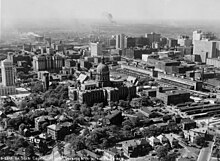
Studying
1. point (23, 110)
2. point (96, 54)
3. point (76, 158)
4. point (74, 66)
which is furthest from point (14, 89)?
point (96, 54)

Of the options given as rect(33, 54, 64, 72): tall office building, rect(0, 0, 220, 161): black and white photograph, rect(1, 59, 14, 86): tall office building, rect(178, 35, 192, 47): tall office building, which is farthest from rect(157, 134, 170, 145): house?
rect(178, 35, 192, 47): tall office building

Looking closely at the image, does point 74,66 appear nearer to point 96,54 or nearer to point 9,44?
point 96,54

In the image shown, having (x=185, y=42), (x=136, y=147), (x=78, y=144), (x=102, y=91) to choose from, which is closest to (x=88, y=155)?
(x=78, y=144)

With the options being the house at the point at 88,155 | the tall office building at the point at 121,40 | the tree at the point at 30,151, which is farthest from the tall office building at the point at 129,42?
the tree at the point at 30,151

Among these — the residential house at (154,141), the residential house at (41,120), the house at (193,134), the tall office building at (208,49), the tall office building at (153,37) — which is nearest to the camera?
the residential house at (154,141)

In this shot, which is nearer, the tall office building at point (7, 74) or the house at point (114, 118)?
the house at point (114, 118)

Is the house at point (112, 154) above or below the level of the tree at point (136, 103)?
below

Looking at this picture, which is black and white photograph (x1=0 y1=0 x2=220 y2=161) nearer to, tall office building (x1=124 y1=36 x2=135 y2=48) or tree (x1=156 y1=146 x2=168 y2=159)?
tree (x1=156 y1=146 x2=168 y2=159)

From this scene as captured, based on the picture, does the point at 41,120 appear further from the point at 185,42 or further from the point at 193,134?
the point at 185,42

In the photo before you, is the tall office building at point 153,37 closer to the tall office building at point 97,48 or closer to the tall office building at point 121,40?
the tall office building at point 121,40
